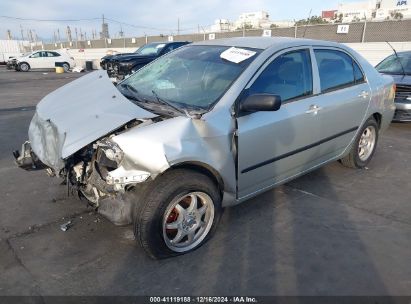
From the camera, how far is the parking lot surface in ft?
9.12

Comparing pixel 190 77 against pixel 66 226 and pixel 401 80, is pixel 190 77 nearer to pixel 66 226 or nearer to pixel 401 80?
pixel 66 226

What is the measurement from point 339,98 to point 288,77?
2.84 feet

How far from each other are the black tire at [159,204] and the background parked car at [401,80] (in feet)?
19.6

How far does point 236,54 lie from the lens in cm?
362

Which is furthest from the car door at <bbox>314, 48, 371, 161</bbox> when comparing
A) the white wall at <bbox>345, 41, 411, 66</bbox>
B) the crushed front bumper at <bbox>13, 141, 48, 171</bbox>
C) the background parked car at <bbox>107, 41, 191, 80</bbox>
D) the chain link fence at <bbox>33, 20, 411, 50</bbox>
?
the chain link fence at <bbox>33, 20, 411, 50</bbox>

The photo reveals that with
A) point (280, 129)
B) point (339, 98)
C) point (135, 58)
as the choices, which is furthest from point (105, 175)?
point (135, 58)

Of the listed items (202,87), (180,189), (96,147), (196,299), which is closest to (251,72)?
(202,87)

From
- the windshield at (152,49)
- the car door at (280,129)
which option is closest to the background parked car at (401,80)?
the car door at (280,129)

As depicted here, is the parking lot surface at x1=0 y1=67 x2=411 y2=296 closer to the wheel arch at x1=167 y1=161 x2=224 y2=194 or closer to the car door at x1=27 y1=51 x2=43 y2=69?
the wheel arch at x1=167 y1=161 x2=224 y2=194

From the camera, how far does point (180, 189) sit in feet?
9.48

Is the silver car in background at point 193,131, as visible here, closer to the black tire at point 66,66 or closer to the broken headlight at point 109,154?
the broken headlight at point 109,154

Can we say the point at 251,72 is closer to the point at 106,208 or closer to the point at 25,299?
the point at 106,208

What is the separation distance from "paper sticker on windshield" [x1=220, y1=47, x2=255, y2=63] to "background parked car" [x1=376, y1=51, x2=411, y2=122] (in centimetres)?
512

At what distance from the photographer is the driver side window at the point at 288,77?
3.46m
